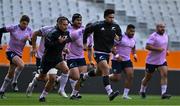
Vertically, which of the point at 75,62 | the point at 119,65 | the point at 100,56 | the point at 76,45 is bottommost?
the point at 119,65

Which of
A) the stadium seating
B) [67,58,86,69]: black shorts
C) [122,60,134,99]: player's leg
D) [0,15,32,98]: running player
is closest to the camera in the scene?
[67,58,86,69]: black shorts

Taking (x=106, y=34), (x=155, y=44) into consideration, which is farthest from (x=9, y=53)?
(x=155, y=44)

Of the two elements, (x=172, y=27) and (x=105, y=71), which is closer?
(x=105, y=71)

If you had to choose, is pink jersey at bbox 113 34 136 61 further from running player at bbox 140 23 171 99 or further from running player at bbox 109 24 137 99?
running player at bbox 140 23 171 99

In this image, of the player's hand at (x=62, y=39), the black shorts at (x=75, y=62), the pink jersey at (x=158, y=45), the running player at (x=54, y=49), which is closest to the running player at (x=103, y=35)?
the running player at (x=54, y=49)

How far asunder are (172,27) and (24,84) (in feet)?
30.4

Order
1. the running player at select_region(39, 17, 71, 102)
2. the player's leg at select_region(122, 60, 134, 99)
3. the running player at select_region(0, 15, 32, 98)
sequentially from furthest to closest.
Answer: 1. the player's leg at select_region(122, 60, 134, 99)
2. the running player at select_region(0, 15, 32, 98)
3. the running player at select_region(39, 17, 71, 102)

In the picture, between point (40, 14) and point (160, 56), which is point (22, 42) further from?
point (40, 14)

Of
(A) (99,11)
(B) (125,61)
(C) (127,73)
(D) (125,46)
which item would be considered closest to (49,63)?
(C) (127,73)

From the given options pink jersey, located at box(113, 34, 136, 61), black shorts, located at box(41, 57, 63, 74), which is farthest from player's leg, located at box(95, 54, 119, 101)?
pink jersey, located at box(113, 34, 136, 61)

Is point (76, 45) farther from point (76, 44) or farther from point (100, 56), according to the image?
point (100, 56)

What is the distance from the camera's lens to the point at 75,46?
58.1 ft

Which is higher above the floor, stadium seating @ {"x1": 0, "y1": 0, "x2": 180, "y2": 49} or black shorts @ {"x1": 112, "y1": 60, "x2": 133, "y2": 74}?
stadium seating @ {"x1": 0, "y1": 0, "x2": 180, "y2": 49}

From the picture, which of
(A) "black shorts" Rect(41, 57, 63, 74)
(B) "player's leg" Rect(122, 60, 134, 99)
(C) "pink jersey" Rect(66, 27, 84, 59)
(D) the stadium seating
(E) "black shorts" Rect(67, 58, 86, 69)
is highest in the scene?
(D) the stadium seating
